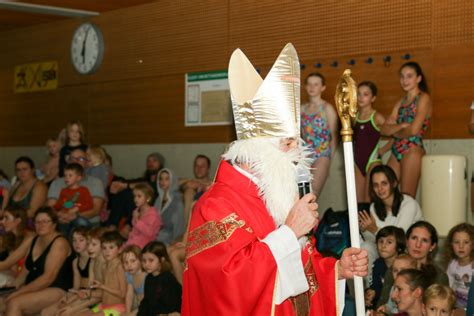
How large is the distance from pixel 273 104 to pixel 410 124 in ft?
12.4

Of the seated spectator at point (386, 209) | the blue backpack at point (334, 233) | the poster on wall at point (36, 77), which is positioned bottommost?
the blue backpack at point (334, 233)

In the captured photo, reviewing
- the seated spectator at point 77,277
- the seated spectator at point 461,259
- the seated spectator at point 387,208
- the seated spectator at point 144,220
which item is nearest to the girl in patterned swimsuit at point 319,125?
the seated spectator at point 387,208

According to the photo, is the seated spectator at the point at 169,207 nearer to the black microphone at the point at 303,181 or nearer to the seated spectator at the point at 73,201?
the seated spectator at the point at 73,201

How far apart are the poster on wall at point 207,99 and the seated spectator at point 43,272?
2927 mm

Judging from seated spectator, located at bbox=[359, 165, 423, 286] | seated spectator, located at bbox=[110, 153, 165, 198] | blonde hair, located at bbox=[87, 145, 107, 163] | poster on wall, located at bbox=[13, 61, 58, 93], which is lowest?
seated spectator, located at bbox=[359, 165, 423, 286]

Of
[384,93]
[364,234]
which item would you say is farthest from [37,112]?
[364,234]

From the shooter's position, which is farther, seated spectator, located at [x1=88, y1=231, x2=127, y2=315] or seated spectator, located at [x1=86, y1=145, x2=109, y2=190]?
seated spectator, located at [x1=86, y1=145, x2=109, y2=190]

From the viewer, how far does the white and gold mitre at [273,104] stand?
13.2 feet

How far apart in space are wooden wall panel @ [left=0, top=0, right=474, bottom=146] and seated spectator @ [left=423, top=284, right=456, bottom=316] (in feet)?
9.06

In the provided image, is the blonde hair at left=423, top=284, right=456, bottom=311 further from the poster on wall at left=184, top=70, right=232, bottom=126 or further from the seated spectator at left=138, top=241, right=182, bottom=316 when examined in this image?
the poster on wall at left=184, top=70, right=232, bottom=126

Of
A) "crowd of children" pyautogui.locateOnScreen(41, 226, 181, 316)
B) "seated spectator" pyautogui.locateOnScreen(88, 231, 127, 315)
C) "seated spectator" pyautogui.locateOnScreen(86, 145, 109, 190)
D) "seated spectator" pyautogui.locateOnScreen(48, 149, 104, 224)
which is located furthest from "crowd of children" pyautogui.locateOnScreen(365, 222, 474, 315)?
"seated spectator" pyautogui.locateOnScreen(86, 145, 109, 190)

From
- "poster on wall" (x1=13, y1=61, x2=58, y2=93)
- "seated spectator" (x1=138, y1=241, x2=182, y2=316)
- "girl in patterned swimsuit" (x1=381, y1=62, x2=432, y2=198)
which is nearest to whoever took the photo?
"seated spectator" (x1=138, y1=241, x2=182, y2=316)

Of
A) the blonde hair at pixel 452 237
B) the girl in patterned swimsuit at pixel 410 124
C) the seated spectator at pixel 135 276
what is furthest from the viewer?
the girl in patterned swimsuit at pixel 410 124

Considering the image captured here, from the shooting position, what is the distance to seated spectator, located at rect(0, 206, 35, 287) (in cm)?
843
